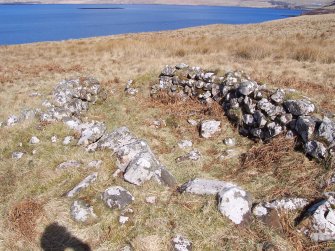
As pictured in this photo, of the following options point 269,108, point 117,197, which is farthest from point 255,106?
point 117,197

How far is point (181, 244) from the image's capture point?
5383mm

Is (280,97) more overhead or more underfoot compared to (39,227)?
more overhead

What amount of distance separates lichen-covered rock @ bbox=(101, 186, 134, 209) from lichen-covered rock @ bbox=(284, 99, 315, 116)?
190 inches

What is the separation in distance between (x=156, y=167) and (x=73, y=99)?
6.23 meters

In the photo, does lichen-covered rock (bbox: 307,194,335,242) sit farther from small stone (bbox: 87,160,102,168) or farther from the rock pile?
small stone (bbox: 87,160,102,168)

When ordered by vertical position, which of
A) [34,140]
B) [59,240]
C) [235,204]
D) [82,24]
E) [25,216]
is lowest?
[82,24]

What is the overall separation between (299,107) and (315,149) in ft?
4.64

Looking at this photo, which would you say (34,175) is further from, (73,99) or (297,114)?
(297,114)

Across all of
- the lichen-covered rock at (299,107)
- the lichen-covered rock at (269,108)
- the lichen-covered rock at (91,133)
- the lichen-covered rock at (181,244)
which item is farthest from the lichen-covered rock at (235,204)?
the lichen-covered rock at (91,133)

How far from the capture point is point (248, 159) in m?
7.96

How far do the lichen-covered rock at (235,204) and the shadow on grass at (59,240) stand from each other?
2.54 meters

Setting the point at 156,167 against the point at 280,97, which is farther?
the point at 280,97

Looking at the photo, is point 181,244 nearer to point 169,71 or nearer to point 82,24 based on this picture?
point 169,71

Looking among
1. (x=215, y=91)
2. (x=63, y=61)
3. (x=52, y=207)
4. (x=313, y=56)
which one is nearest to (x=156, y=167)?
(x=52, y=207)
